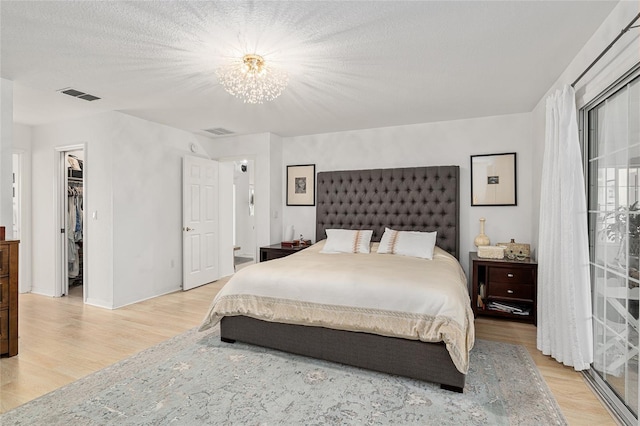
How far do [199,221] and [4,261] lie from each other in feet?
8.47

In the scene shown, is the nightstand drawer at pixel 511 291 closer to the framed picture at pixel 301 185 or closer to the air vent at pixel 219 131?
the framed picture at pixel 301 185

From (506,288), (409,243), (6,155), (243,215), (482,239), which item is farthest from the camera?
(243,215)

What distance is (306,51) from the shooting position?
251 cm

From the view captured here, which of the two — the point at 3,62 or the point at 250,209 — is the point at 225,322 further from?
the point at 250,209

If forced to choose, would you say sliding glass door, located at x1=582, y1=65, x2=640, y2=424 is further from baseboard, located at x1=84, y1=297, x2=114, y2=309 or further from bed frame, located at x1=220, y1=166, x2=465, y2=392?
baseboard, located at x1=84, y1=297, x2=114, y2=309

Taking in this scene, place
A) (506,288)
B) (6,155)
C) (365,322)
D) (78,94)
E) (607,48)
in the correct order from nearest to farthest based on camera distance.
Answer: (607,48) → (365,322) → (6,155) → (78,94) → (506,288)

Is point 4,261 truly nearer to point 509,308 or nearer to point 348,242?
point 348,242

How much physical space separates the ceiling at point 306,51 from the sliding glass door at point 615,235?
581 millimetres

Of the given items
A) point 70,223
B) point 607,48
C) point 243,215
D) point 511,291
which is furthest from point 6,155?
point 243,215

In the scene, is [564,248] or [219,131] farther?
[219,131]

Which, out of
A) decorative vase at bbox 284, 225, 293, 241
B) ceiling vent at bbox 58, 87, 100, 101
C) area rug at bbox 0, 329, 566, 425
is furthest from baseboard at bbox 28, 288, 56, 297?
decorative vase at bbox 284, 225, 293, 241

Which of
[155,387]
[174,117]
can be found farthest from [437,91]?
[155,387]

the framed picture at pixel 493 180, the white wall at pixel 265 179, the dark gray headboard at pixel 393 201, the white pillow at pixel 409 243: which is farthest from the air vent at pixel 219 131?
the framed picture at pixel 493 180

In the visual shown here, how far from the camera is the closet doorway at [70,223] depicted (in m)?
4.61
